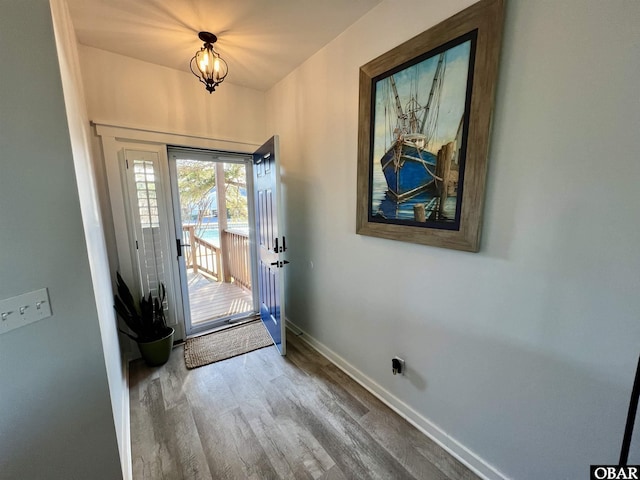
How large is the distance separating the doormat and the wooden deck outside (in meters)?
0.33

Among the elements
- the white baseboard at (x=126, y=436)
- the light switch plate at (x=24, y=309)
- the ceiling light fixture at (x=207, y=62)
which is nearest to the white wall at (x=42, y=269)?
the light switch plate at (x=24, y=309)

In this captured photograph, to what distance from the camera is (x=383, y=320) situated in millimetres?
1795

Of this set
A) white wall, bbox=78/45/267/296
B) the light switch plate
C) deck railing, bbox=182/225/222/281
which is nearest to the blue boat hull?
the light switch plate

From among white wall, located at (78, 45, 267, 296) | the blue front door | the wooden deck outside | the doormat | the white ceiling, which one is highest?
the white ceiling

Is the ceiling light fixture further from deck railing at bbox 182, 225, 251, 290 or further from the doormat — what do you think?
the doormat

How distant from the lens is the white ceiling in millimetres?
1570

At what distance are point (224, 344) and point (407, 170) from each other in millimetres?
2415

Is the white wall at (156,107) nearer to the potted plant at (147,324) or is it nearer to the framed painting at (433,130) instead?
the potted plant at (147,324)

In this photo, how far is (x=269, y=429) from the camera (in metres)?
1.61

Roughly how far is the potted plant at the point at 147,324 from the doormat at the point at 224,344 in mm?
249

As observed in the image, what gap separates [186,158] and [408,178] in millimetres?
2304

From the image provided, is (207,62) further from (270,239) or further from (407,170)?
(407,170)

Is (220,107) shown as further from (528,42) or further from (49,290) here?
(528,42)

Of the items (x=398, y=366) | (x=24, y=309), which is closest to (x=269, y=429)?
(x=398, y=366)
